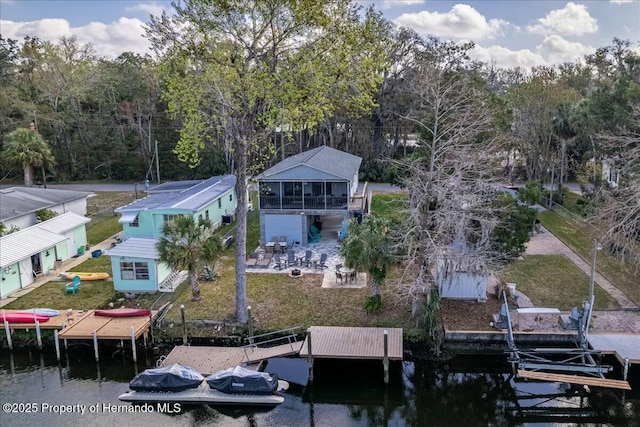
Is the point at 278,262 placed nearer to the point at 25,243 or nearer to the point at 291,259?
the point at 291,259

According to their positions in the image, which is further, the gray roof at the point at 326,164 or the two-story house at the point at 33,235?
the gray roof at the point at 326,164

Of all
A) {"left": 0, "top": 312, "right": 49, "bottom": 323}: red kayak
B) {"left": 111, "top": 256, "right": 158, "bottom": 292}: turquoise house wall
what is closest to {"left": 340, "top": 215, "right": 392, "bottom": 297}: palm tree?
{"left": 111, "top": 256, "right": 158, "bottom": 292}: turquoise house wall

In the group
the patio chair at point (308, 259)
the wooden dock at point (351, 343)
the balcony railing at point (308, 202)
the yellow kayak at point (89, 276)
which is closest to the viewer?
the wooden dock at point (351, 343)

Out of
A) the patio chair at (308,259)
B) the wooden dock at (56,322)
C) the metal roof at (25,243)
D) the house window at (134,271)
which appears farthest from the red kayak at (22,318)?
the patio chair at (308,259)

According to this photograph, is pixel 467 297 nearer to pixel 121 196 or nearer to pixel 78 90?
pixel 121 196

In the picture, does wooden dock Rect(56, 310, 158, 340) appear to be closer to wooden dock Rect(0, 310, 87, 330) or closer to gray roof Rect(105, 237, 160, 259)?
wooden dock Rect(0, 310, 87, 330)

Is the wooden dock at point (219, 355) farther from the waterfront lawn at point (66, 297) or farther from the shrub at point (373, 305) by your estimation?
the waterfront lawn at point (66, 297)

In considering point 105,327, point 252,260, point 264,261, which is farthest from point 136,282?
point 264,261
